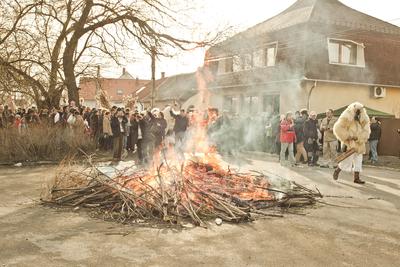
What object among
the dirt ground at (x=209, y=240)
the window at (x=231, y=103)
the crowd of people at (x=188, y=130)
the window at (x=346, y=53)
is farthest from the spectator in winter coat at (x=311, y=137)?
the window at (x=231, y=103)

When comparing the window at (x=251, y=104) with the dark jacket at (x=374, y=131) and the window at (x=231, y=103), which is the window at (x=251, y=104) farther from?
the dark jacket at (x=374, y=131)

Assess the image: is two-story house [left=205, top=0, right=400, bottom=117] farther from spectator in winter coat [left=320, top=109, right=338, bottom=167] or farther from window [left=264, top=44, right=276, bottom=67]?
spectator in winter coat [left=320, top=109, right=338, bottom=167]

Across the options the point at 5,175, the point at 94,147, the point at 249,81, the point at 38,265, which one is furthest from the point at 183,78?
the point at 38,265

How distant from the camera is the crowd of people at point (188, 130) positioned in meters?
15.5

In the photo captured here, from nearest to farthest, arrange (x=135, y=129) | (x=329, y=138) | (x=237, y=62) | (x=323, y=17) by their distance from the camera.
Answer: (x=329, y=138) < (x=135, y=129) < (x=237, y=62) < (x=323, y=17)

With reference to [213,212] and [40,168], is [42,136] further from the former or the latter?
[213,212]

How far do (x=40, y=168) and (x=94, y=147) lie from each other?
3.10 meters

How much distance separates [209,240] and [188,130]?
1257 cm

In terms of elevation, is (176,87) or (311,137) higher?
(176,87)

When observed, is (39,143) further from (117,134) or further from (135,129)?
(135,129)

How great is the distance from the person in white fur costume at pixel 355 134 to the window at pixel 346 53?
561 inches

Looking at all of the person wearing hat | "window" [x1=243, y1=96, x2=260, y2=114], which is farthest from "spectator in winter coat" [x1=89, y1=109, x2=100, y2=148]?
"window" [x1=243, y1=96, x2=260, y2=114]

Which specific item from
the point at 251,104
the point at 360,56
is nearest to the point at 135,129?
the point at 251,104

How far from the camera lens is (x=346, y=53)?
25594 mm
